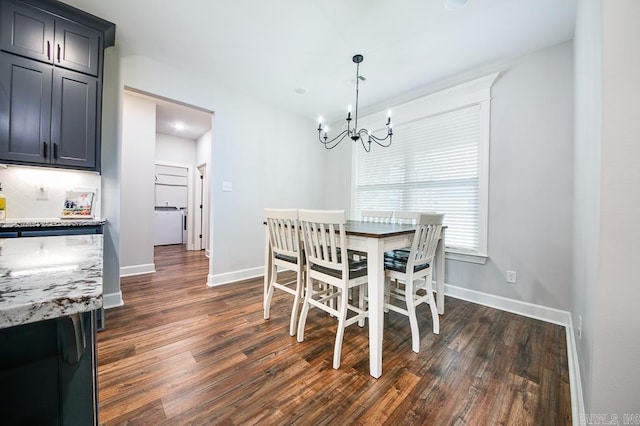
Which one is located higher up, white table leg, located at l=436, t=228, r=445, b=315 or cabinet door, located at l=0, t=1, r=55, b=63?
cabinet door, located at l=0, t=1, r=55, b=63

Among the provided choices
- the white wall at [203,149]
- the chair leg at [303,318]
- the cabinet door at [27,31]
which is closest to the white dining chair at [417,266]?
the chair leg at [303,318]

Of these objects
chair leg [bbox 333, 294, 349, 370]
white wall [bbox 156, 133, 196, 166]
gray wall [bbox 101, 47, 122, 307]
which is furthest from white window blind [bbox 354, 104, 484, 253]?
white wall [bbox 156, 133, 196, 166]

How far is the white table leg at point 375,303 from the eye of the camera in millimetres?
1517

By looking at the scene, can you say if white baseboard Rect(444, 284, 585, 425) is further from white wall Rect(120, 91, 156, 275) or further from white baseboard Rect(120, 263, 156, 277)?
white wall Rect(120, 91, 156, 275)

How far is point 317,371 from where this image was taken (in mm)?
1555

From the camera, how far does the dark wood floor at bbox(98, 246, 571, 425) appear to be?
1.25 meters

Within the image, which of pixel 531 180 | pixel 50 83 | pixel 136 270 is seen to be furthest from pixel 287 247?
pixel 136 270

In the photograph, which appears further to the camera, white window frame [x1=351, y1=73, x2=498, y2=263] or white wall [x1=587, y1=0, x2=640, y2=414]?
white window frame [x1=351, y1=73, x2=498, y2=263]

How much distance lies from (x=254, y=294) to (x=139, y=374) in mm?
1396

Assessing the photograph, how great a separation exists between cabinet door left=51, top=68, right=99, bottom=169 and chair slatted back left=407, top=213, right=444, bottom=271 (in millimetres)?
2761

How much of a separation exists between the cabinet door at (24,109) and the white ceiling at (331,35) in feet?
2.16

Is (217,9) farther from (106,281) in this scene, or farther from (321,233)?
(106,281)

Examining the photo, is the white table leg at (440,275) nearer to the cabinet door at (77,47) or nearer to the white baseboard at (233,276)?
the white baseboard at (233,276)

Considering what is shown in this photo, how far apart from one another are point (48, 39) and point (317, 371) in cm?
319
